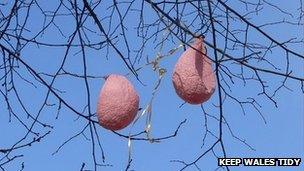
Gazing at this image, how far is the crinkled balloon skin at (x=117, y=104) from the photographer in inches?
56.2

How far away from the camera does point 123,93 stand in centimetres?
143

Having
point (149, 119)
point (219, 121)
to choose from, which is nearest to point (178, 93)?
point (149, 119)

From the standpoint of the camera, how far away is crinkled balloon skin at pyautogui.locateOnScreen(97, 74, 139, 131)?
143 centimetres

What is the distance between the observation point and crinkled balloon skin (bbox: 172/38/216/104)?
143cm

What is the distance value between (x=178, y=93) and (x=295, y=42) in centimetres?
63

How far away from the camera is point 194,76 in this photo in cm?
143

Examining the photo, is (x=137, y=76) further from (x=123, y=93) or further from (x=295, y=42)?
(x=295, y=42)

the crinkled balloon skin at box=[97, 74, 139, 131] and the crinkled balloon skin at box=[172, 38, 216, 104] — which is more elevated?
the crinkled balloon skin at box=[172, 38, 216, 104]

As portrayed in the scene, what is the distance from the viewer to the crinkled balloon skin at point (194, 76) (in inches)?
56.2

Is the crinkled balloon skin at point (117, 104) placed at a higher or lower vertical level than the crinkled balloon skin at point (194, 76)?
lower

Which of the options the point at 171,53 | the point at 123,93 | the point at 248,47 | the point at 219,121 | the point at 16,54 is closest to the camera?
the point at 123,93

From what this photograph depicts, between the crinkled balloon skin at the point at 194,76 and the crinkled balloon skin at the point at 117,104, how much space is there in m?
0.13

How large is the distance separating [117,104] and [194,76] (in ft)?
0.74

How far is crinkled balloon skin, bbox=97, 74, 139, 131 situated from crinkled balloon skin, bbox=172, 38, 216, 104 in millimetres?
131
